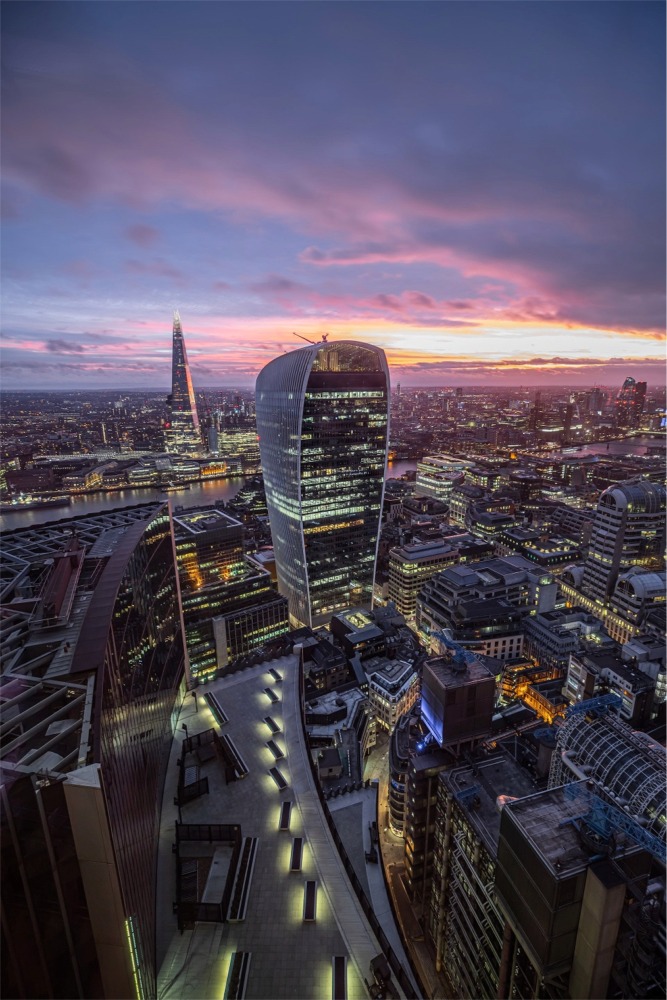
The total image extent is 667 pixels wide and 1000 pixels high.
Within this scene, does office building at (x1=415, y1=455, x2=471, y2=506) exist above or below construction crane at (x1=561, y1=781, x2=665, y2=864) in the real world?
below

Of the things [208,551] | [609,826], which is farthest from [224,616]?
[609,826]

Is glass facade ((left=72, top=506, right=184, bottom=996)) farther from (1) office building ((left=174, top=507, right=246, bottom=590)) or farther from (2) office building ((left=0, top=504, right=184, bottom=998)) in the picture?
(1) office building ((left=174, top=507, right=246, bottom=590))

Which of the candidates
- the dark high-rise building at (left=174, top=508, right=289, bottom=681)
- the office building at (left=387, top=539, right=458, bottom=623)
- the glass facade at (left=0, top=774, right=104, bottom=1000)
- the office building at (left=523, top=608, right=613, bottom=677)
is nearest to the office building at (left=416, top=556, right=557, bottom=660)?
the office building at (left=523, top=608, right=613, bottom=677)

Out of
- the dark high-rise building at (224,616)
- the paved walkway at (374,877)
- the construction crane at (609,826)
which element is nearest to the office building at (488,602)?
the dark high-rise building at (224,616)

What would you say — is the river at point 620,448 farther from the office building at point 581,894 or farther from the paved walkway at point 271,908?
the paved walkway at point 271,908

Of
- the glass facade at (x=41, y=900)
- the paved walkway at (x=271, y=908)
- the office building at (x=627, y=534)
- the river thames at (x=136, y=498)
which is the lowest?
the river thames at (x=136, y=498)

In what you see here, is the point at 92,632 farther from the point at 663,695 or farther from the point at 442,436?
the point at 442,436
